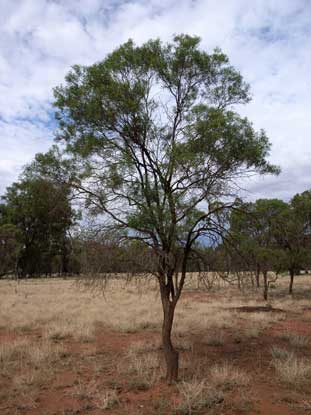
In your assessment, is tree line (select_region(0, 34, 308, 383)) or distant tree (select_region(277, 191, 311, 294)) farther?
distant tree (select_region(277, 191, 311, 294))

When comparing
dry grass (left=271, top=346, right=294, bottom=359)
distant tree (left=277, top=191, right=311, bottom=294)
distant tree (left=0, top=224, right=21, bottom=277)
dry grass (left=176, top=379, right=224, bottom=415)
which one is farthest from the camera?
distant tree (left=0, top=224, right=21, bottom=277)

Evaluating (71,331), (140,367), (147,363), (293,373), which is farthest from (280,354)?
(71,331)

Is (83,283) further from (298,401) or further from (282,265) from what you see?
(282,265)

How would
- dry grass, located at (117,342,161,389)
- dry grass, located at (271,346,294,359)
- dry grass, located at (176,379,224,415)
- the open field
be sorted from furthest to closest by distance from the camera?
dry grass, located at (271,346,294,359) < dry grass, located at (117,342,161,389) < the open field < dry grass, located at (176,379,224,415)

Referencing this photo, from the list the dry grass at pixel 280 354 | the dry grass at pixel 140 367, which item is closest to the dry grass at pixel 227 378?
the dry grass at pixel 140 367

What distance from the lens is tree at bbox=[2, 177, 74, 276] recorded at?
816 centimetres

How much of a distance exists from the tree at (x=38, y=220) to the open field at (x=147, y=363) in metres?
1.84

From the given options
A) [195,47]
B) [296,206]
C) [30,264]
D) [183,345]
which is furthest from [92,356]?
[30,264]

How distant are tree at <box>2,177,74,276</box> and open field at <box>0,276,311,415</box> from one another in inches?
72.6

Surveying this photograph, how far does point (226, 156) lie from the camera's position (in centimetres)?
806

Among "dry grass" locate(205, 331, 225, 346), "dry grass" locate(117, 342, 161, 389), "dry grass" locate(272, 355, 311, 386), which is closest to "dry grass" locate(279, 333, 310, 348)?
"dry grass" locate(205, 331, 225, 346)

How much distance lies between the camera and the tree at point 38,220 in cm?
816

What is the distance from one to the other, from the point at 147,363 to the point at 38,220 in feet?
102

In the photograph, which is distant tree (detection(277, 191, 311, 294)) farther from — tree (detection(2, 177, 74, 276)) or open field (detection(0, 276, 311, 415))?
tree (detection(2, 177, 74, 276))
